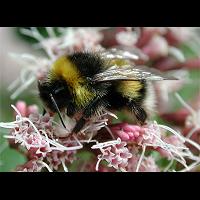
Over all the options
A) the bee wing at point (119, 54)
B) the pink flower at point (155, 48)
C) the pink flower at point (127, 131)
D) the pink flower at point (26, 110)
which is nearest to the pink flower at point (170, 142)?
the pink flower at point (127, 131)

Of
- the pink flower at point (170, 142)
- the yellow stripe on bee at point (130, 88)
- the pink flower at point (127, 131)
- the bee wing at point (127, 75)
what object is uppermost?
the bee wing at point (127, 75)

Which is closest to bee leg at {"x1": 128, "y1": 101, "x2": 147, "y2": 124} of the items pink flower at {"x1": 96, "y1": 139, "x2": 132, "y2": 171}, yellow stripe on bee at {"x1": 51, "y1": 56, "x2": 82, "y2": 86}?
pink flower at {"x1": 96, "y1": 139, "x2": 132, "y2": 171}

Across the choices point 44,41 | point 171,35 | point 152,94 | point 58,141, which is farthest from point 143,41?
point 58,141

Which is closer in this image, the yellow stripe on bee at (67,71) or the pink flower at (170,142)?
the yellow stripe on bee at (67,71)

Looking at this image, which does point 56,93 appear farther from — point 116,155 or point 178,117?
point 178,117

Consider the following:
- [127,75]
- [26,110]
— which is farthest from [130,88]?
[26,110]

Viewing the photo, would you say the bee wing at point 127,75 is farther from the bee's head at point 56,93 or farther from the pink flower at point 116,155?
the pink flower at point 116,155
